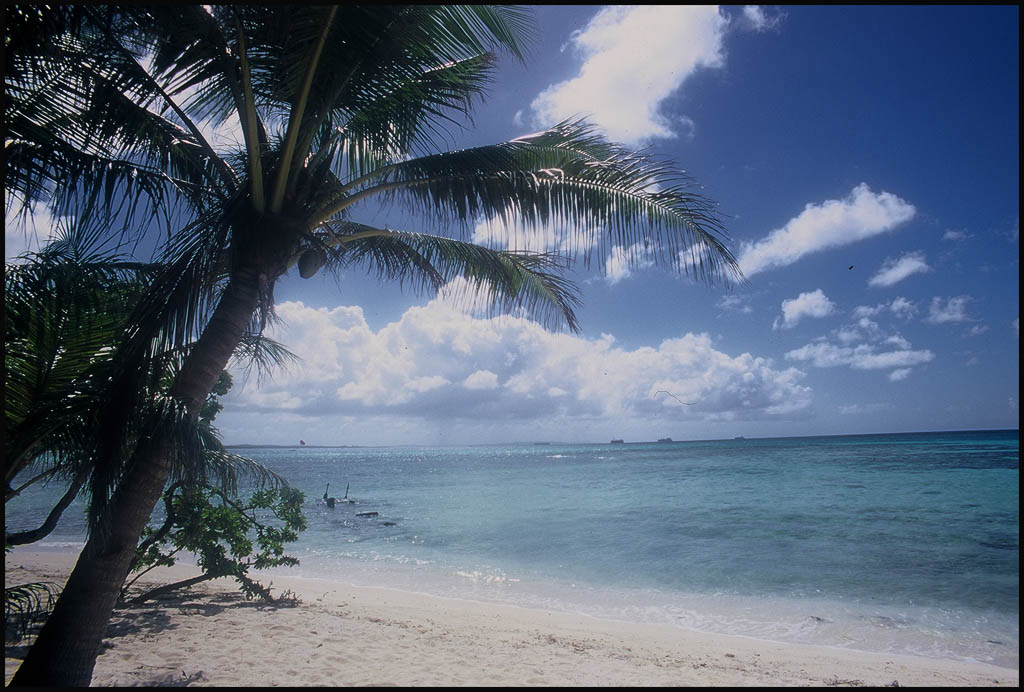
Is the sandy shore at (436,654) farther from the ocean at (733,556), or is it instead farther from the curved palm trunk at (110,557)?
the curved palm trunk at (110,557)

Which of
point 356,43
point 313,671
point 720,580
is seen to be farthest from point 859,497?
point 356,43

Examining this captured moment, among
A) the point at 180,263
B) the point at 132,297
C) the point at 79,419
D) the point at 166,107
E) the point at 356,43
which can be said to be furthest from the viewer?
the point at 132,297

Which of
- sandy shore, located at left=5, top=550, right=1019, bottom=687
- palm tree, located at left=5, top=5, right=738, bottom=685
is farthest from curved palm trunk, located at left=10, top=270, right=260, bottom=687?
sandy shore, located at left=5, top=550, right=1019, bottom=687

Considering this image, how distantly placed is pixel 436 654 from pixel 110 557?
3658mm

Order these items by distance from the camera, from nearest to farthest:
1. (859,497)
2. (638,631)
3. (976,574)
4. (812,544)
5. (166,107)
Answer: (166,107) < (638,631) < (976,574) < (812,544) < (859,497)

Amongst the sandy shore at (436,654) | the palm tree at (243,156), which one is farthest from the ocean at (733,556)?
the palm tree at (243,156)

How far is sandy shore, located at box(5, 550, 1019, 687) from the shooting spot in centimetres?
470

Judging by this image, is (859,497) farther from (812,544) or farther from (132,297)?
(132,297)

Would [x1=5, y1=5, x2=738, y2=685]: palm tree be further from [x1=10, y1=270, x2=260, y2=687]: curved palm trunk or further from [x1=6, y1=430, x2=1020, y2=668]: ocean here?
[x1=6, y1=430, x2=1020, y2=668]: ocean

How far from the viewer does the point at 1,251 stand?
2807 millimetres

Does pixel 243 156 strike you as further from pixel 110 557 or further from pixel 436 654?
pixel 436 654

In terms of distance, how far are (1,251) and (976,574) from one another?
15.1 m

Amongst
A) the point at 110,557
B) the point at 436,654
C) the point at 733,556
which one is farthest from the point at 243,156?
the point at 733,556

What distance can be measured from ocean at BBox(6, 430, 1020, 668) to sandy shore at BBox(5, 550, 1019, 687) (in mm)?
1140
